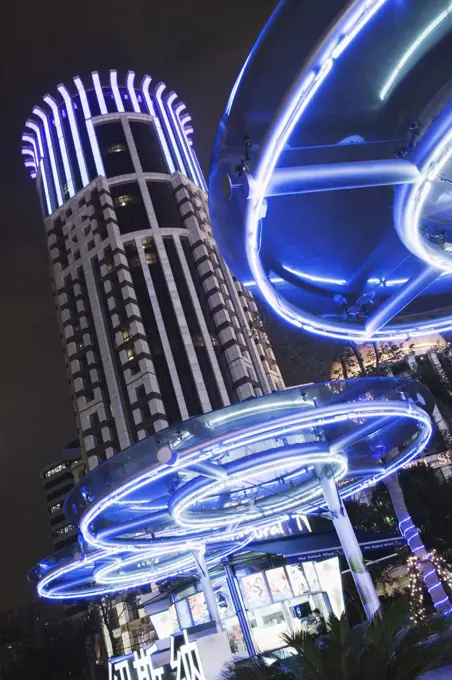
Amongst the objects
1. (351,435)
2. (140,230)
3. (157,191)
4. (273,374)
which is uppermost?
(157,191)

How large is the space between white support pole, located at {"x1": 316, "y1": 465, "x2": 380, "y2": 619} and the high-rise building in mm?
33658

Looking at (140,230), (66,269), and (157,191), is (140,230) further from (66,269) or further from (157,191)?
(66,269)

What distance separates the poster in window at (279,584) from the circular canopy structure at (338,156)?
842 inches

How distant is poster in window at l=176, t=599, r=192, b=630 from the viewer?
31984mm

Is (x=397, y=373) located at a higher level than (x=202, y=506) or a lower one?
higher

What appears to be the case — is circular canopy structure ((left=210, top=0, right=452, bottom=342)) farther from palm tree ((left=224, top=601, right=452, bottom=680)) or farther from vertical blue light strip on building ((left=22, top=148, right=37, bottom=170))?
vertical blue light strip on building ((left=22, top=148, right=37, bottom=170))

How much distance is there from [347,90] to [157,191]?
63044 millimetres

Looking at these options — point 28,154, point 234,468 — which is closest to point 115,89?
point 28,154

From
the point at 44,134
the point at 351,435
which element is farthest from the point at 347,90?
the point at 44,134

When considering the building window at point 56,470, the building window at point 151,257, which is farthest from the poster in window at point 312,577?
the building window at point 56,470

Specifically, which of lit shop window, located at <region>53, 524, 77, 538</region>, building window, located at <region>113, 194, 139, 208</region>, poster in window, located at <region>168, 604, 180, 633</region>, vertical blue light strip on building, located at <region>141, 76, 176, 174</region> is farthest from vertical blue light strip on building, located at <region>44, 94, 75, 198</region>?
lit shop window, located at <region>53, 524, 77, 538</region>

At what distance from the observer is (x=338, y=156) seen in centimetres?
729

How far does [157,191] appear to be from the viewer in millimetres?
67938

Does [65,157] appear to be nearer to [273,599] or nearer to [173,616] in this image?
[173,616]
